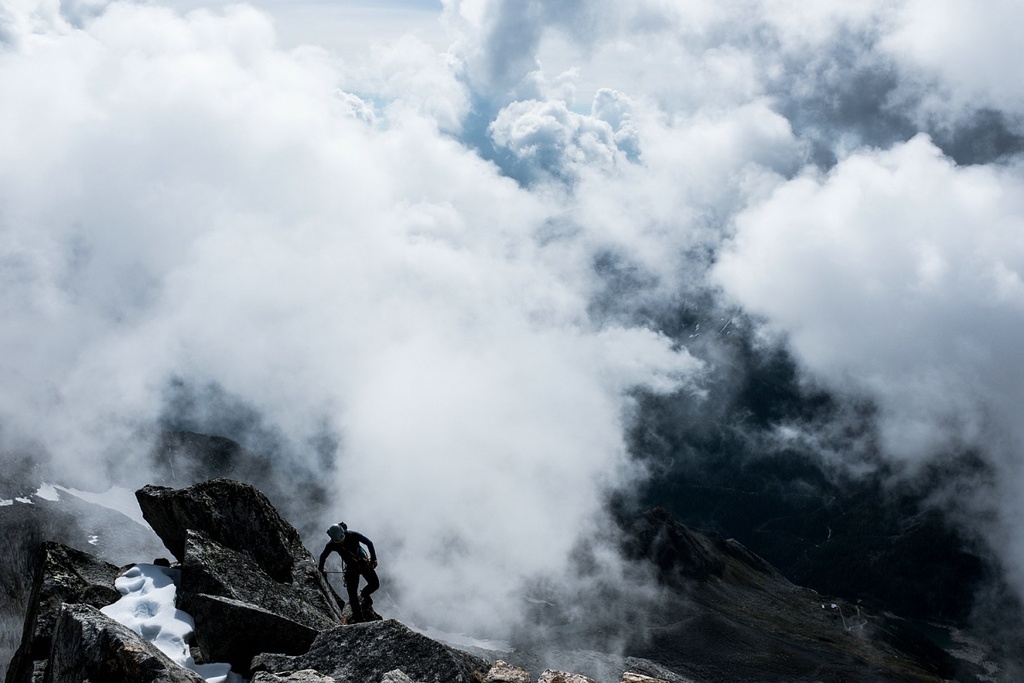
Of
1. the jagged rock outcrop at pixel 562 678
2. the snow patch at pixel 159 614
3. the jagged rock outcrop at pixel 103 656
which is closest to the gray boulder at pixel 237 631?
the snow patch at pixel 159 614

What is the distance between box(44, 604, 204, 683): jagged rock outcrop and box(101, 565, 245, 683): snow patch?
3.19m

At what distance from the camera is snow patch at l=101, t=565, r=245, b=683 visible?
22.6 metres

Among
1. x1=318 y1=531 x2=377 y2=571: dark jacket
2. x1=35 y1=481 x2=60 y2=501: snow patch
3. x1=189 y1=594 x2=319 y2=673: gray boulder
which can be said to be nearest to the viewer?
x1=189 y1=594 x2=319 y2=673: gray boulder

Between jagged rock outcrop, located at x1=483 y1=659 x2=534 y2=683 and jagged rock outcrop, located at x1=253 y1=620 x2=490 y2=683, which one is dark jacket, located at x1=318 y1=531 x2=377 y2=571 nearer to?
jagged rock outcrop, located at x1=253 y1=620 x2=490 y2=683

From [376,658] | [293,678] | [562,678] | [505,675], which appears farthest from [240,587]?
[562,678]

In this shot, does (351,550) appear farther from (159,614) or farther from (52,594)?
(52,594)

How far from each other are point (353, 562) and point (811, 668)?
173257mm

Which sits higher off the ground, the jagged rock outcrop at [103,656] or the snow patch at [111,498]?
the snow patch at [111,498]

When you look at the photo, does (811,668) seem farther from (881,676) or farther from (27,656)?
(27,656)

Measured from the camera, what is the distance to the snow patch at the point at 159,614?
22594 millimetres

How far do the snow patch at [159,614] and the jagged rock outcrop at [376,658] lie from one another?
7.64 ft

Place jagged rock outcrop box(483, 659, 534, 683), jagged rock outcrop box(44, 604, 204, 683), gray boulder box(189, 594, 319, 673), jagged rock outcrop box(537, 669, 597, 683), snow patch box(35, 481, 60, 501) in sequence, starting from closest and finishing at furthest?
jagged rock outcrop box(44, 604, 204, 683)
jagged rock outcrop box(537, 669, 597, 683)
jagged rock outcrop box(483, 659, 534, 683)
gray boulder box(189, 594, 319, 673)
snow patch box(35, 481, 60, 501)

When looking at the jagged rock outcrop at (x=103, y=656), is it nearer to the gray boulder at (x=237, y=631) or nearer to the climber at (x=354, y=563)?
the gray boulder at (x=237, y=631)

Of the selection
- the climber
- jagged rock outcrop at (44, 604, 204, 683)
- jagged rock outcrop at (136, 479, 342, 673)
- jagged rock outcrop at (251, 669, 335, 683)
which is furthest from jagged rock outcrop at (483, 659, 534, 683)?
the climber
